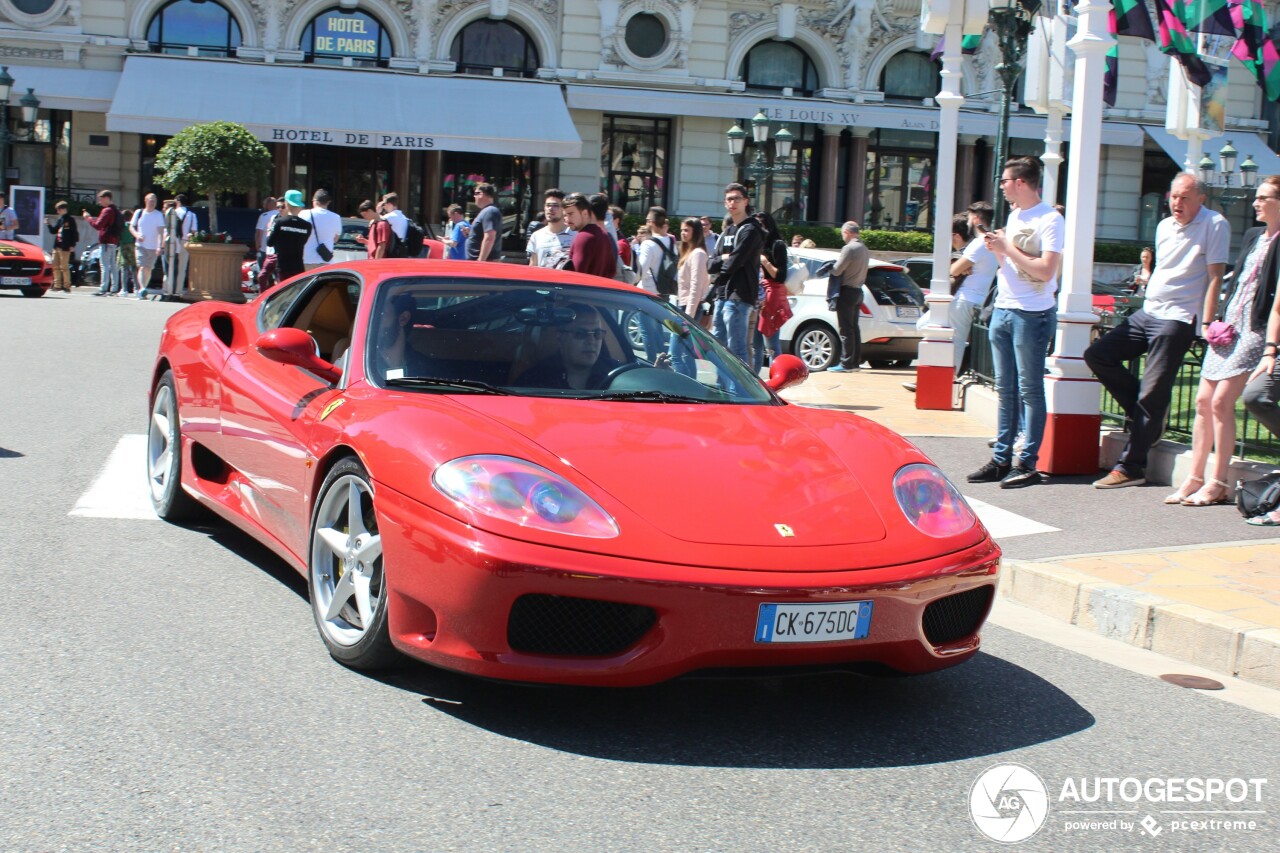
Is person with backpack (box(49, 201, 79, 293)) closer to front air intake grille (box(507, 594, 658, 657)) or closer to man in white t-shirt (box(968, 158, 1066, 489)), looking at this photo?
man in white t-shirt (box(968, 158, 1066, 489))

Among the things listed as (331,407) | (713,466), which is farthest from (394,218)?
(713,466)

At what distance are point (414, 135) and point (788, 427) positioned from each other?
1076 inches

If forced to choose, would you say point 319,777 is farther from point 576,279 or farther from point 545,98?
point 545,98

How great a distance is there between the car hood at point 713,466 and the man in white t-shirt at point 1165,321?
13.1 feet

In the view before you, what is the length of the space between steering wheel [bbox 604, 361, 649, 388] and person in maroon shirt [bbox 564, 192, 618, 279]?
577 cm

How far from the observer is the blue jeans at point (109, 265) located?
1005 inches

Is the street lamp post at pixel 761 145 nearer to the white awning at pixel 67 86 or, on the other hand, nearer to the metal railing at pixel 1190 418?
the white awning at pixel 67 86

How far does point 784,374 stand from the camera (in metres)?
5.49

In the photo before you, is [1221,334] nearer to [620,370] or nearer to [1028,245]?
[1028,245]

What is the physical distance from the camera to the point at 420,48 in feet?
112

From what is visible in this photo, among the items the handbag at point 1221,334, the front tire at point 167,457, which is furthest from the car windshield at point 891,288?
the front tire at point 167,457

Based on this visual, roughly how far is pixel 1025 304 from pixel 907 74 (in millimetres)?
30341

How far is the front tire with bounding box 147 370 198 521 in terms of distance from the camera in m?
6.39

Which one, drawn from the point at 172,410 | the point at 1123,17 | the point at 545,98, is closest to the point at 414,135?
the point at 545,98
